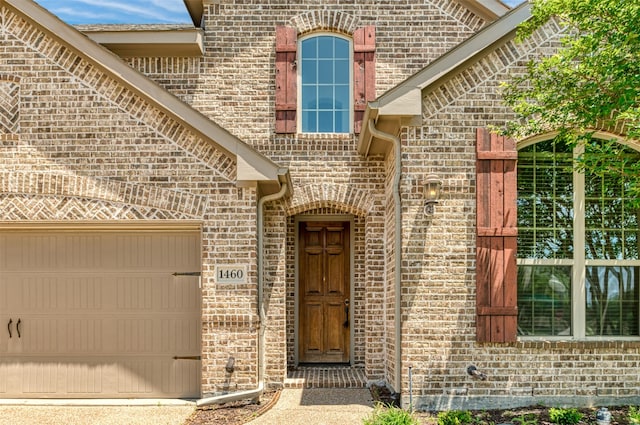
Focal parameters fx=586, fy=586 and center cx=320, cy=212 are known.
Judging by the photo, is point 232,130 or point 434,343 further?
point 232,130

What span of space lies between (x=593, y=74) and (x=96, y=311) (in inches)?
260

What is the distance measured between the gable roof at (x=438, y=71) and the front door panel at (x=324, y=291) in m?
2.95

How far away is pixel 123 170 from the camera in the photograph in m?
7.48

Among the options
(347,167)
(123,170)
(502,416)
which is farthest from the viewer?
(347,167)

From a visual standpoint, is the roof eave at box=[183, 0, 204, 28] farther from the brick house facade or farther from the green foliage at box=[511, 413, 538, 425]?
the green foliage at box=[511, 413, 538, 425]

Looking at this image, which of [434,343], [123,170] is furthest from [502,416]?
[123,170]

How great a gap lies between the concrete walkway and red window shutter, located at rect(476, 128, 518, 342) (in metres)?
1.75

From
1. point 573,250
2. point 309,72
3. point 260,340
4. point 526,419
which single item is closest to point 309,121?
point 309,72

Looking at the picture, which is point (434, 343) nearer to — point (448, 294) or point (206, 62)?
point (448, 294)

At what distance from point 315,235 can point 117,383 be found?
3.77 meters

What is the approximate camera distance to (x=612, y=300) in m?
7.31

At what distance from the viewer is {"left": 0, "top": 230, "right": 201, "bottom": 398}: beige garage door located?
7.75 metres

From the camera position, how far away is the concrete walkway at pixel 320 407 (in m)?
6.79

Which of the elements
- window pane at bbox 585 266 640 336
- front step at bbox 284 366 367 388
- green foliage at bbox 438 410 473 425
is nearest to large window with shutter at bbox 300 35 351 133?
front step at bbox 284 366 367 388
